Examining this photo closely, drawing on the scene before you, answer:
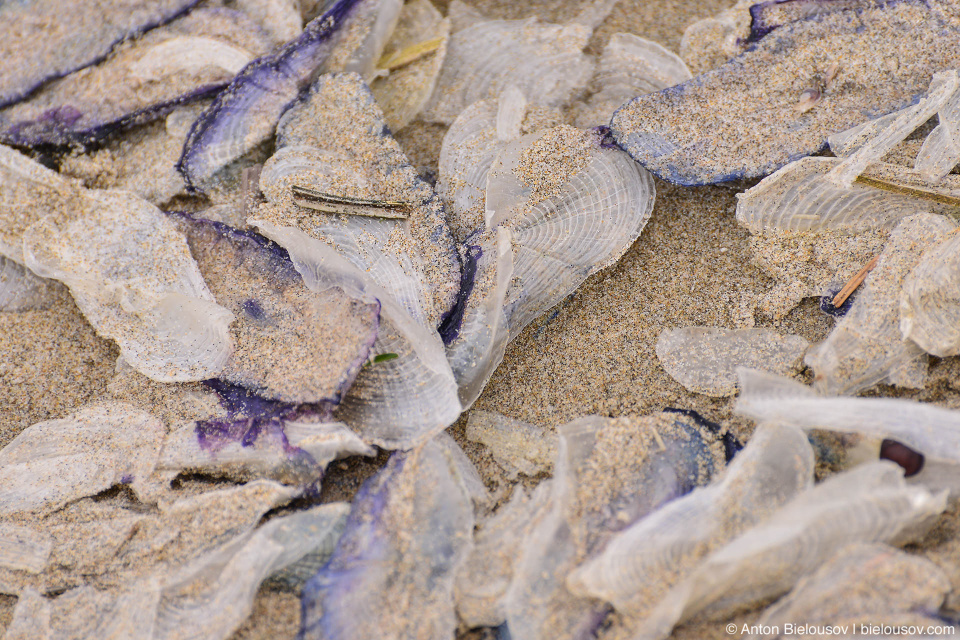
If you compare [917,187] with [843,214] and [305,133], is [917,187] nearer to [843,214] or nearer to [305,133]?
[843,214]

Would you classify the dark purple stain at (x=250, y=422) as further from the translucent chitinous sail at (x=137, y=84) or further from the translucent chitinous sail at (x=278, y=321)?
the translucent chitinous sail at (x=137, y=84)

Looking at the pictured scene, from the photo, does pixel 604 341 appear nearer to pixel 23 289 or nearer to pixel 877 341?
pixel 877 341

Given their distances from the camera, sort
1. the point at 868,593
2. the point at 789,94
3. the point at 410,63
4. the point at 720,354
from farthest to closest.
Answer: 1. the point at 410,63
2. the point at 789,94
3. the point at 720,354
4. the point at 868,593

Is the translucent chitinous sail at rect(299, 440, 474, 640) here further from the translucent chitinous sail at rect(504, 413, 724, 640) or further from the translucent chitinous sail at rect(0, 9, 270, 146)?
the translucent chitinous sail at rect(0, 9, 270, 146)

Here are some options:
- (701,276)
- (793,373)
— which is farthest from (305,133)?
(793,373)

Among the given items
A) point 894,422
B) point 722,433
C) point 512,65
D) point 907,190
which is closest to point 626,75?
point 512,65
